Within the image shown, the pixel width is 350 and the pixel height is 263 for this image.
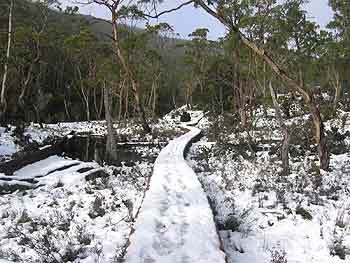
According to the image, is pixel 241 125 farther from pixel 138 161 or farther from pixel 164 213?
pixel 164 213

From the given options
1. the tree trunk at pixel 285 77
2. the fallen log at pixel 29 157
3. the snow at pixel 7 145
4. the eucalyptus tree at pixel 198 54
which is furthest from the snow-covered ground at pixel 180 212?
the eucalyptus tree at pixel 198 54

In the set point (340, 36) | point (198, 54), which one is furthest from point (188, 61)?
point (340, 36)

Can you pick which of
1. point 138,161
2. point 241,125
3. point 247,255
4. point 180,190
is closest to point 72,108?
point 241,125

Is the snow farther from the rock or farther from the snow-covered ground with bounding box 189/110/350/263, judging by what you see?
the snow-covered ground with bounding box 189/110/350/263

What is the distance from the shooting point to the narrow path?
5168mm

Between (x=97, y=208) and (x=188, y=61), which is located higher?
(x=188, y=61)

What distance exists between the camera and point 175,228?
6203mm

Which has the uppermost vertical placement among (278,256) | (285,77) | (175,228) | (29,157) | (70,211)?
(285,77)

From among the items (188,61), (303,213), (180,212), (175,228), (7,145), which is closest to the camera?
(175,228)

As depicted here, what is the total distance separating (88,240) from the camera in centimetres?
628

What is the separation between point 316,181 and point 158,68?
119ft

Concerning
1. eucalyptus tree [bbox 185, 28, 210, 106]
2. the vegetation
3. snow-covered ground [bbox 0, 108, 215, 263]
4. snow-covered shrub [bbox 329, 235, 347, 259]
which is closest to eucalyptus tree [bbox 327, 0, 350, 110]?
the vegetation

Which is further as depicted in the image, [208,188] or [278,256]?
[208,188]

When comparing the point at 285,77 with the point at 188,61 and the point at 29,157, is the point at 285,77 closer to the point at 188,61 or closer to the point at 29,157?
the point at 29,157
